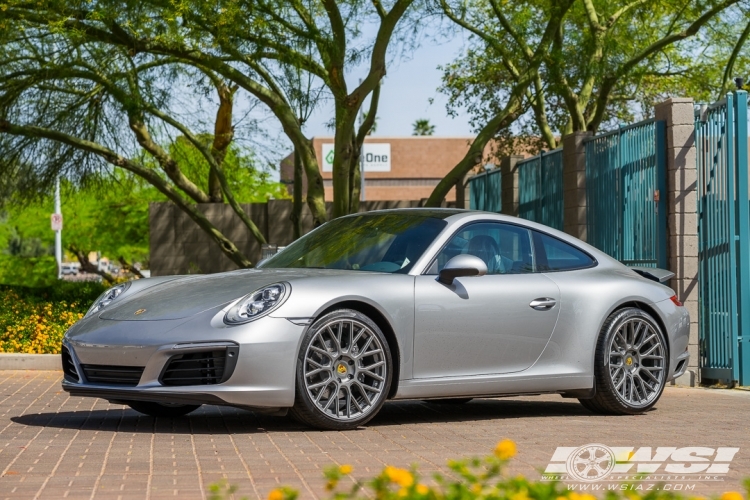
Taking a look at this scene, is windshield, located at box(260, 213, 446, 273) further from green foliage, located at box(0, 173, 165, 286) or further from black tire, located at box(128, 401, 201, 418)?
green foliage, located at box(0, 173, 165, 286)

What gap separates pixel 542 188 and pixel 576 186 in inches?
104

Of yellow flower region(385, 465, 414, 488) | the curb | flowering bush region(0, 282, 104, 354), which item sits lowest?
the curb

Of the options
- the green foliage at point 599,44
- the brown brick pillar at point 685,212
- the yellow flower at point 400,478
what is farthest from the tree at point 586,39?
the yellow flower at point 400,478

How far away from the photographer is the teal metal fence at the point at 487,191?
2009cm

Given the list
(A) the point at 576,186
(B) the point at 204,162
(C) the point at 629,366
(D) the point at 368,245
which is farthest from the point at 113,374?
(B) the point at 204,162

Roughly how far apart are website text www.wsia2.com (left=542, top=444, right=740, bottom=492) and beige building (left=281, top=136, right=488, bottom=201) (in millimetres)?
67631

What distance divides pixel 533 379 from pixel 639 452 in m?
1.71

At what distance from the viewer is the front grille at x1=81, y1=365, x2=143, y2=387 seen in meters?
7.11

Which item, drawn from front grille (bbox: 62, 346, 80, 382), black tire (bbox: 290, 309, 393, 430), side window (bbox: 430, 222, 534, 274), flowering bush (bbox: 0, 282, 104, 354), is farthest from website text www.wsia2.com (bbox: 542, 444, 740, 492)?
flowering bush (bbox: 0, 282, 104, 354)

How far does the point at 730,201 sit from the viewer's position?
11.4m

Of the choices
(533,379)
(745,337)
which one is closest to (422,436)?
(533,379)

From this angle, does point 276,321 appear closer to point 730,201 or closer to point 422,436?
point 422,436

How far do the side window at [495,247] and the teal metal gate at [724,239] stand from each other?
12.1ft

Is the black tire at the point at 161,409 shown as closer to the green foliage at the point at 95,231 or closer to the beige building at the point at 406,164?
the green foliage at the point at 95,231
